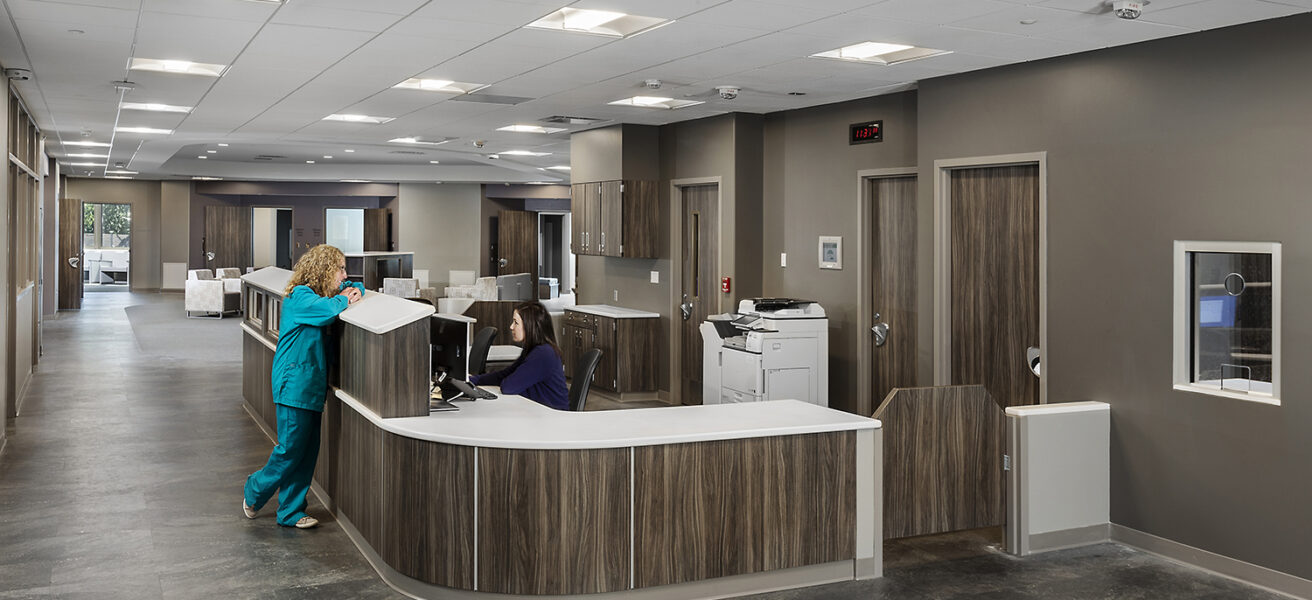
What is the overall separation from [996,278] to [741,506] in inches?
111

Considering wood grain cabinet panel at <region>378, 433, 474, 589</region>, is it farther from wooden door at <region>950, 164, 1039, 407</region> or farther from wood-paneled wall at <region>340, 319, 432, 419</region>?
wooden door at <region>950, 164, 1039, 407</region>

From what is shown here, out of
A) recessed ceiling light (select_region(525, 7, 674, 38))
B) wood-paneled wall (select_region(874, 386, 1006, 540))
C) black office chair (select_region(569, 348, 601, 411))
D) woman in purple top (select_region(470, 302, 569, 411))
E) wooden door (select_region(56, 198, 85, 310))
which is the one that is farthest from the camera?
wooden door (select_region(56, 198, 85, 310))

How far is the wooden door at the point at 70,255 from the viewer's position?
1902 centimetres

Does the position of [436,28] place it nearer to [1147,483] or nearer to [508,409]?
[508,409]

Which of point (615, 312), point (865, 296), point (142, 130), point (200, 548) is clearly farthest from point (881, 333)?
point (142, 130)

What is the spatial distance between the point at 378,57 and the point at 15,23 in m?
1.86

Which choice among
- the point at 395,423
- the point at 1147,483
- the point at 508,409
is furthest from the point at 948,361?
the point at 395,423

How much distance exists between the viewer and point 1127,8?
4438mm

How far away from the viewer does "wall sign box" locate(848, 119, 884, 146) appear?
7578 mm

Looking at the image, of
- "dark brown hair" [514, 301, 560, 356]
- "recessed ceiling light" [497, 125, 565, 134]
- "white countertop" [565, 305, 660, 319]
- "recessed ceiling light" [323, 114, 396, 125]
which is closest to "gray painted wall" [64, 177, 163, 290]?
→ "recessed ceiling light" [323, 114, 396, 125]

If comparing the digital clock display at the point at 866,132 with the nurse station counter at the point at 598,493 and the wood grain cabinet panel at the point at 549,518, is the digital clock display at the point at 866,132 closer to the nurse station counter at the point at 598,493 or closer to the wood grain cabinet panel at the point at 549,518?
the nurse station counter at the point at 598,493

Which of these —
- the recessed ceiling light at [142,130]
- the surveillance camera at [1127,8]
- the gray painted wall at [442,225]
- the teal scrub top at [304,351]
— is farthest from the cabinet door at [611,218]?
the gray painted wall at [442,225]

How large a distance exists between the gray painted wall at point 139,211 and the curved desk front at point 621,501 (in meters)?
21.0

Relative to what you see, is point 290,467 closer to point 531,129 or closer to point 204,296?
point 531,129
